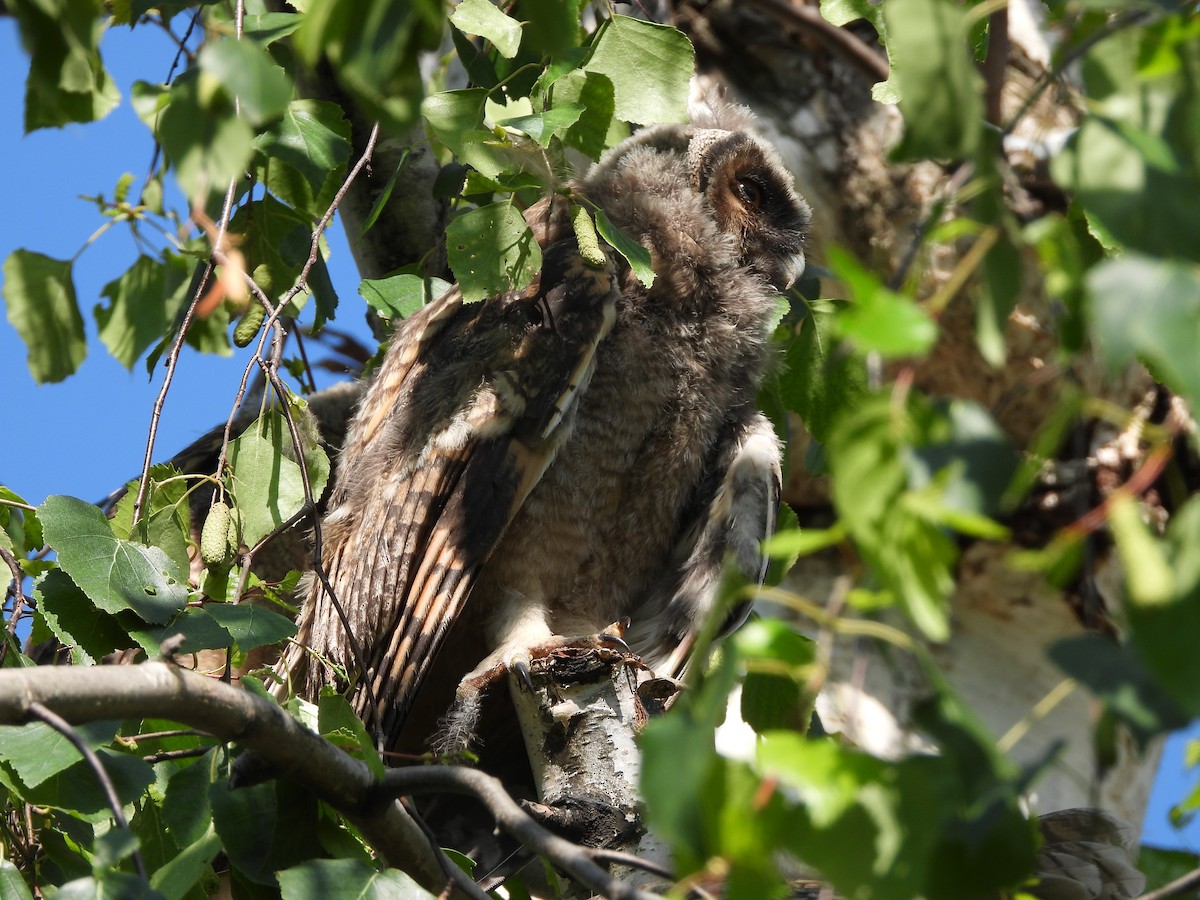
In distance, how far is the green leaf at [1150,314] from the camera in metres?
0.70

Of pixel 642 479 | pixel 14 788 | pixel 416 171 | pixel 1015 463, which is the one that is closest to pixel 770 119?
pixel 416 171

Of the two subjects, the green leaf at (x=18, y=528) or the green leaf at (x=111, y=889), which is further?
the green leaf at (x=18, y=528)

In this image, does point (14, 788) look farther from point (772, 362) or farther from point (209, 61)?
point (772, 362)

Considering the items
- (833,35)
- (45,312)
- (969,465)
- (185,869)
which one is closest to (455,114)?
(45,312)

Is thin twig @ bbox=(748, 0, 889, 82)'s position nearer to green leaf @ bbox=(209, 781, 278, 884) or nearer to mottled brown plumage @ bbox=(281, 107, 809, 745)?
mottled brown plumage @ bbox=(281, 107, 809, 745)

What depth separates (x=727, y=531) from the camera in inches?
111

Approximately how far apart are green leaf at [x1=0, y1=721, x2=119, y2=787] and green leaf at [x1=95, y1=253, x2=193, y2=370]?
1282mm

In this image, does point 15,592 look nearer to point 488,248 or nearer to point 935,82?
point 488,248

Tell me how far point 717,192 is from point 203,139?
7.17 feet

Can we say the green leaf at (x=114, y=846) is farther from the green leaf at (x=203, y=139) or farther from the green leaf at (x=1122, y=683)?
the green leaf at (x=1122, y=683)

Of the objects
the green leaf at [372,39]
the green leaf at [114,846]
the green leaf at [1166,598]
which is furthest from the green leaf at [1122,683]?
the green leaf at [114,846]

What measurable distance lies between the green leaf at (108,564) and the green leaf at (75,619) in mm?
79

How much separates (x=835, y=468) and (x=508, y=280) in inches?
52.2

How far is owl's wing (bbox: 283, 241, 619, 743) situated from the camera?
8.09ft
